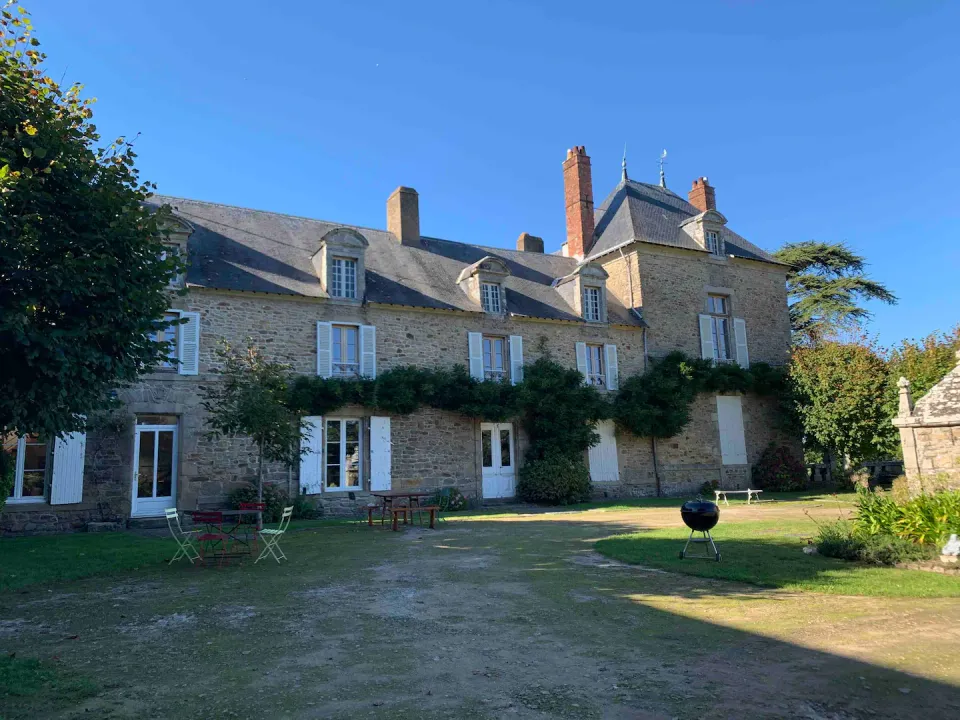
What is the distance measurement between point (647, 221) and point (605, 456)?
7.96 meters

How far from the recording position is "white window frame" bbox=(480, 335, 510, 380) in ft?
55.4

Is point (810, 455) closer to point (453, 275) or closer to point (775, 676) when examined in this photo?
point (453, 275)

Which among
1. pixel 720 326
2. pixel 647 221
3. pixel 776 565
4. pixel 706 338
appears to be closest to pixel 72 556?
pixel 776 565

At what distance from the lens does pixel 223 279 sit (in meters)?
14.2

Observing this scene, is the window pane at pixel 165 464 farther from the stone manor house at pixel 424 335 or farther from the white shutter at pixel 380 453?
the white shutter at pixel 380 453

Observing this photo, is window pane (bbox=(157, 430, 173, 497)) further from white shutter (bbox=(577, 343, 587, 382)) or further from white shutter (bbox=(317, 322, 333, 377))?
white shutter (bbox=(577, 343, 587, 382))

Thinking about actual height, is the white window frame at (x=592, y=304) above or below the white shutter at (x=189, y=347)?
above

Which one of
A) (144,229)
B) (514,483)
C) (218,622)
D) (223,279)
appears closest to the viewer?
(218,622)

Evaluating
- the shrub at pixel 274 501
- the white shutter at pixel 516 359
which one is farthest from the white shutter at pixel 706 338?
the shrub at pixel 274 501

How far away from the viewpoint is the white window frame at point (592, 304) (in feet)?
60.8

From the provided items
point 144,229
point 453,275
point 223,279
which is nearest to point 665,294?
point 453,275

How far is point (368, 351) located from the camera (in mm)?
15305

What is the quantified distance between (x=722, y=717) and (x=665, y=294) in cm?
1761

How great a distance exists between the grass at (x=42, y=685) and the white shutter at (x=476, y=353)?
1280 cm
